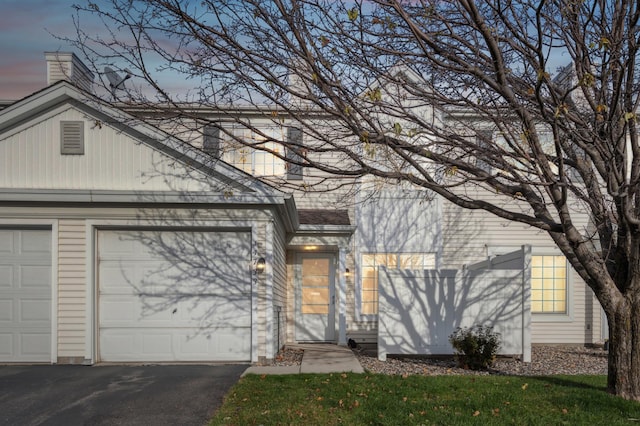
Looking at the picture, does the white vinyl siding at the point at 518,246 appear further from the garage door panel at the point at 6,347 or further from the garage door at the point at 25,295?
the garage door panel at the point at 6,347

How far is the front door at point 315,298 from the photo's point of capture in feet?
51.6

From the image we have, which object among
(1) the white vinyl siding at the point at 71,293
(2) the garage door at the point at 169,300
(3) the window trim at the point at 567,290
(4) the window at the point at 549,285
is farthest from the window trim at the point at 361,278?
(1) the white vinyl siding at the point at 71,293

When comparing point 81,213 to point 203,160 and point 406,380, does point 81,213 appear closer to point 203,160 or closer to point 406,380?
point 203,160

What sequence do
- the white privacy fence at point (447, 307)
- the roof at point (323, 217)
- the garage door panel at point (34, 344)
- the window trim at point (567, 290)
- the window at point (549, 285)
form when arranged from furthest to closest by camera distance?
the window at point (549, 285) < the window trim at point (567, 290) < the roof at point (323, 217) < the white privacy fence at point (447, 307) < the garage door panel at point (34, 344)

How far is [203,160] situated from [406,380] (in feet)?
16.8

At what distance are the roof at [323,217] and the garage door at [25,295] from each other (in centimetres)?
574

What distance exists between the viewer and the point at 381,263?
52.0 ft

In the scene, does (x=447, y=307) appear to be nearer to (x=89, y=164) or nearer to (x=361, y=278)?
(x=361, y=278)

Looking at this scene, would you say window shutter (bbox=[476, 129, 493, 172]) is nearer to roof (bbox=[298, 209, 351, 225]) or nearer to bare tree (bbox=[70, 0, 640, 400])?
bare tree (bbox=[70, 0, 640, 400])

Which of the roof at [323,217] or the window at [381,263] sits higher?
the roof at [323,217]

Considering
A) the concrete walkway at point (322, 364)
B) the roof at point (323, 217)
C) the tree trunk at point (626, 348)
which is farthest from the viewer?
the roof at point (323, 217)

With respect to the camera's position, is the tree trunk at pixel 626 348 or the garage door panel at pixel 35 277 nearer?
the tree trunk at pixel 626 348

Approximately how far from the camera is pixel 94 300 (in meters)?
11.1

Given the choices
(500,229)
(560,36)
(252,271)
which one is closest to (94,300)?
(252,271)
